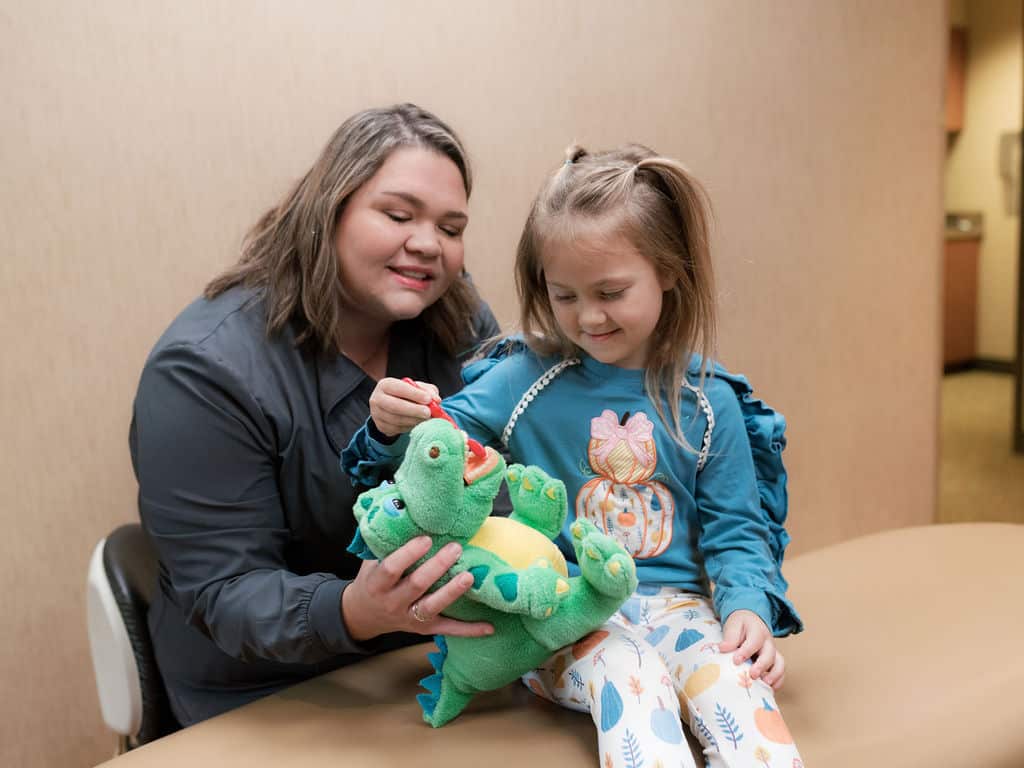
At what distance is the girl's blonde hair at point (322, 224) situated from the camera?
1.50m

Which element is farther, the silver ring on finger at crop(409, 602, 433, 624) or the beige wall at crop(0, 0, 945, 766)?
the beige wall at crop(0, 0, 945, 766)

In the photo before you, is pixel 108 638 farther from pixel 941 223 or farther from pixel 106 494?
pixel 941 223

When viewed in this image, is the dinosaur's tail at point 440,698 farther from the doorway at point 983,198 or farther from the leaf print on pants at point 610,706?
the doorway at point 983,198

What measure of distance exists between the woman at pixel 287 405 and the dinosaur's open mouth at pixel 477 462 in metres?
0.25

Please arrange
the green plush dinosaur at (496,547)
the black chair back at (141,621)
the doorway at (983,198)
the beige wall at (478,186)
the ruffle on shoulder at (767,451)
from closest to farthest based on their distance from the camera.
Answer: the green plush dinosaur at (496,547) → the ruffle on shoulder at (767,451) → the black chair back at (141,621) → the beige wall at (478,186) → the doorway at (983,198)

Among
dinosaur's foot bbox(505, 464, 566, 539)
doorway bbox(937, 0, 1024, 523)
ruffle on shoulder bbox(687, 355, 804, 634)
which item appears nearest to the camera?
dinosaur's foot bbox(505, 464, 566, 539)

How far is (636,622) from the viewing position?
53.6 inches

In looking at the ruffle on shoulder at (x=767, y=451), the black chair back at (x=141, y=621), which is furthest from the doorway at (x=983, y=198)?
the black chair back at (x=141, y=621)

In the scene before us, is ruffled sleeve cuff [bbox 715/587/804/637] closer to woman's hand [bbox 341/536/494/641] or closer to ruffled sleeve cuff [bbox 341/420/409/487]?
woman's hand [bbox 341/536/494/641]

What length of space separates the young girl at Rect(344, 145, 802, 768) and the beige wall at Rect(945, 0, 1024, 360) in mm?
6236

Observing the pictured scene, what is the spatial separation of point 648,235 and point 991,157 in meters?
6.52

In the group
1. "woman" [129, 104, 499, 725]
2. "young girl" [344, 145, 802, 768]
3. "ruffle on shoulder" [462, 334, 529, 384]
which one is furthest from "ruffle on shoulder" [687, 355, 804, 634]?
"woman" [129, 104, 499, 725]

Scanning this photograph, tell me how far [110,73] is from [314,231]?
671mm

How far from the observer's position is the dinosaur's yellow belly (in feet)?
3.85
